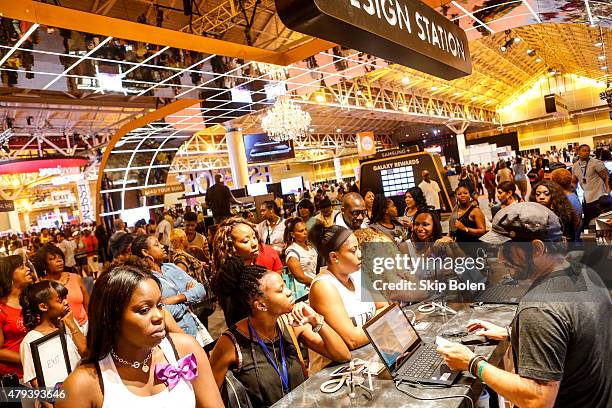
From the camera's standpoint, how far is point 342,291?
7.29 ft

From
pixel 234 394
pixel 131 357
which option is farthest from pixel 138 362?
pixel 234 394

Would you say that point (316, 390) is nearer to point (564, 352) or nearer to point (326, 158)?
point (564, 352)

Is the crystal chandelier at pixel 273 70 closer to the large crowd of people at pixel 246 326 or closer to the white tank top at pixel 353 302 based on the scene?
the large crowd of people at pixel 246 326

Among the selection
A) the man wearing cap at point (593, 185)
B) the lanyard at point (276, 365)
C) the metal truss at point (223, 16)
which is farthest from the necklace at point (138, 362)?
the man wearing cap at point (593, 185)

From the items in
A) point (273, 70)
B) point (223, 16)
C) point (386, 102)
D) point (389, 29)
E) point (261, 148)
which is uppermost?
point (223, 16)

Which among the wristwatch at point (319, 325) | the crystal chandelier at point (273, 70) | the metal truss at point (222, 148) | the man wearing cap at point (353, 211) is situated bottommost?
the wristwatch at point (319, 325)

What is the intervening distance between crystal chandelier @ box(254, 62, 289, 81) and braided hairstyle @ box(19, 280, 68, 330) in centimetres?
413

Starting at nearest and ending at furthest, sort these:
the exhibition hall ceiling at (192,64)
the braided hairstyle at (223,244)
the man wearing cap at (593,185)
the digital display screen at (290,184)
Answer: the braided hairstyle at (223,244), the exhibition hall ceiling at (192,64), the man wearing cap at (593,185), the digital display screen at (290,184)

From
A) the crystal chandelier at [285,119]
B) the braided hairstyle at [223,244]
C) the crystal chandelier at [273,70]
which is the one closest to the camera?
the braided hairstyle at [223,244]

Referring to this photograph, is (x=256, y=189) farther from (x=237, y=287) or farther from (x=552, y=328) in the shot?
(x=552, y=328)

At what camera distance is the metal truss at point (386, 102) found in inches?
561

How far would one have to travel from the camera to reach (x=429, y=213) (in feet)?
13.3

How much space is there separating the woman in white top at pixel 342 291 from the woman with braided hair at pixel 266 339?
0.11m

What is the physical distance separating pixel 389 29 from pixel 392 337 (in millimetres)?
1269
